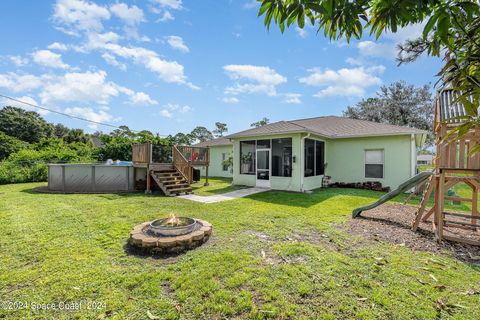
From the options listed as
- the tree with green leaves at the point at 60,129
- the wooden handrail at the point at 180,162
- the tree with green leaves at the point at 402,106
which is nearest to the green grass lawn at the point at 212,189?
the wooden handrail at the point at 180,162

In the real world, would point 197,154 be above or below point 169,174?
above

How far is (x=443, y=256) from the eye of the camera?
12.4 feet

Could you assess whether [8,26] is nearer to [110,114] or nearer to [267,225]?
[267,225]

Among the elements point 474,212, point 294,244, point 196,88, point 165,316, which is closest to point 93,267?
point 165,316

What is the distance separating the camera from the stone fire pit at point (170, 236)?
145 inches

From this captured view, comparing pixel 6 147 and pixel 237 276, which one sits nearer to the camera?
pixel 237 276

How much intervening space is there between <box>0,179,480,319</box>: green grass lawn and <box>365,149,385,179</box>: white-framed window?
781 cm

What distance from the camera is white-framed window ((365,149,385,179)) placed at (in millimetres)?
11211

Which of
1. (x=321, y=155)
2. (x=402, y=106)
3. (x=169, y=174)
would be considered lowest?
(x=169, y=174)

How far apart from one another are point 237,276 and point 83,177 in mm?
10047

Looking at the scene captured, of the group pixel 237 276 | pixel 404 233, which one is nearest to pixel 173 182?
pixel 237 276

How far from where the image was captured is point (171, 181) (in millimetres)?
9883

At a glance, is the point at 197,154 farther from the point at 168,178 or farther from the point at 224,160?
the point at 224,160

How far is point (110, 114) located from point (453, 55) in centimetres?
3052
